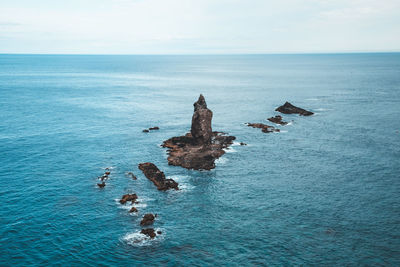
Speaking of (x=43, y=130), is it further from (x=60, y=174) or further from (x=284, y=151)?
(x=284, y=151)

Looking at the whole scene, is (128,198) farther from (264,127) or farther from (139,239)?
(264,127)

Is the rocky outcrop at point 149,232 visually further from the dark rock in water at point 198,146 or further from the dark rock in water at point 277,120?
the dark rock in water at point 277,120

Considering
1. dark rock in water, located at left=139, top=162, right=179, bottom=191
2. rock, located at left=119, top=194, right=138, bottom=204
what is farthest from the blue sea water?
dark rock in water, located at left=139, top=162, right=179, bottom=191

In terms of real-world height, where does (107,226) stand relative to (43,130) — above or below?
below

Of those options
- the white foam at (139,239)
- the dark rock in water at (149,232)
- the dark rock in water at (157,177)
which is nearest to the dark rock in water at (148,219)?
the dark rock in water at (149,232)

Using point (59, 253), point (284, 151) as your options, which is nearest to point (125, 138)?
point (284, 151)

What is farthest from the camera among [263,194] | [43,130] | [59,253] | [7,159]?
[43,130]

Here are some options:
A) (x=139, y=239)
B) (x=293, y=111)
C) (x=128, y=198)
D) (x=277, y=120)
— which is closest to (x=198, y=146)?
(x=128, y=198)
